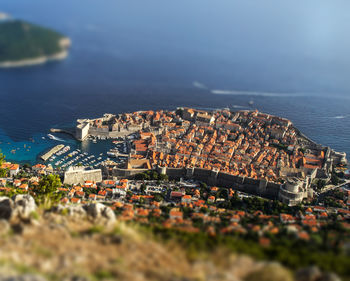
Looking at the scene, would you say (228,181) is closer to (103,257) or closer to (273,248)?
(273,248)

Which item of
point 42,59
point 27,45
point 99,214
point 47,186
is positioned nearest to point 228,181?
point 47,186

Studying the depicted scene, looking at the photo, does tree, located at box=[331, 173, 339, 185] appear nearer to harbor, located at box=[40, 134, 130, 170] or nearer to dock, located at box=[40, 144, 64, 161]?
harbor, located at box=[40, 134, 130, 170]

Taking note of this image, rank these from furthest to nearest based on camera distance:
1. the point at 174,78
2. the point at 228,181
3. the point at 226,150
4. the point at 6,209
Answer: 1. the point at 174,78
2. the point at 226,150
3. the point at 228,181
4. the point at 6,209

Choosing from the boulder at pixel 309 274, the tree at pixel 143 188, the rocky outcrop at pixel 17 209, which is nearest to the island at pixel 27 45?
the tree at pixel 143 188

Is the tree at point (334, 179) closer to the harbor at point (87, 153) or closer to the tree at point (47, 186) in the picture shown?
the harbor at point (87, 153)

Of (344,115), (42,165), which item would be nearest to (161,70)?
(344,115)
